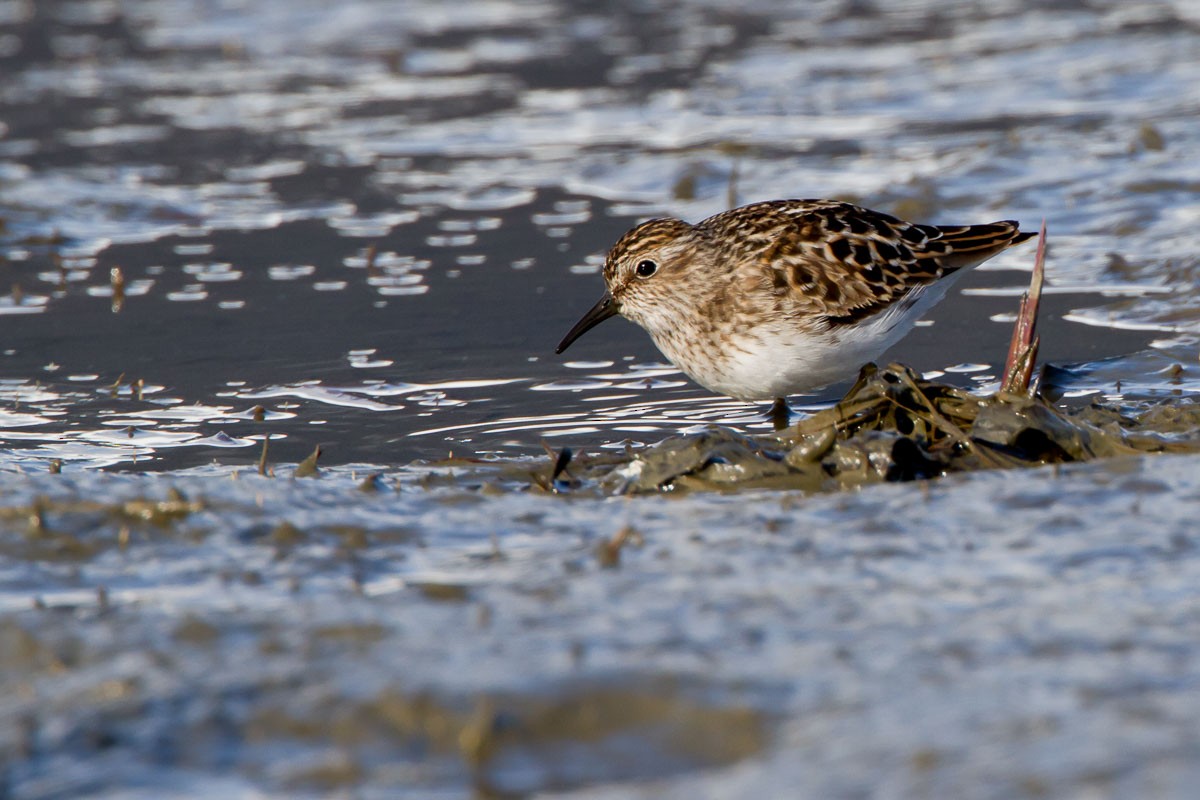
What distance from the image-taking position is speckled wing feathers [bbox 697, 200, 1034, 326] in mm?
6434

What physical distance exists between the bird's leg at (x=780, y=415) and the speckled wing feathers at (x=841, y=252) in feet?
1.79

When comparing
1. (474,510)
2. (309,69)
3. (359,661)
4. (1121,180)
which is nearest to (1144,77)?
(1121,180)

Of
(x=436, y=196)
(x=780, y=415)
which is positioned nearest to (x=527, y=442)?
(x=780, y=415)

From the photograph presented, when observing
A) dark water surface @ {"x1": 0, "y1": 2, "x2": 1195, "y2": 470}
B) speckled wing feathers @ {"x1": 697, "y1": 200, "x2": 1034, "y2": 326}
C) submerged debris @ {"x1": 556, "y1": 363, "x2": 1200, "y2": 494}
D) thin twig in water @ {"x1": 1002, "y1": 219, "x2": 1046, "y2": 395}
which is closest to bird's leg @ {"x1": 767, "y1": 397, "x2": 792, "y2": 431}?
dark water surface @ {"x1": 0, "y1": 2, "x2": 1195, "y2": 470}

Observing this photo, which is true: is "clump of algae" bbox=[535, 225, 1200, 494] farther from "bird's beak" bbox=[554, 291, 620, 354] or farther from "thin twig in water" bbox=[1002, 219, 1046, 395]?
"bird's beak" bbox=[554, 291, 620, 354]

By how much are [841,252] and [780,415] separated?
765mm

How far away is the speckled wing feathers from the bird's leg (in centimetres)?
55

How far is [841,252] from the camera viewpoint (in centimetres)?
660

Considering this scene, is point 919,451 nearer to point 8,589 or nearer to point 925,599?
point 925,599

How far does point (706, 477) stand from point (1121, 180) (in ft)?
18.9

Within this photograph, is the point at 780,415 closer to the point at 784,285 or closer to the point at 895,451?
the point at 784,285

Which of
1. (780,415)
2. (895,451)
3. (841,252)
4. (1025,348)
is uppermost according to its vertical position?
(841,252)

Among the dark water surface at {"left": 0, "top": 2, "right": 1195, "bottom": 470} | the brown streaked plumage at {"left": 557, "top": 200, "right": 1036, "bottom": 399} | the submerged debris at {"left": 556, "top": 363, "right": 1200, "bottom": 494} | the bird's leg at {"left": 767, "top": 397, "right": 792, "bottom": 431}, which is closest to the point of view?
the submerged debris at {"left": 556, "top": 363, "right": 1200, "bottom": 494}

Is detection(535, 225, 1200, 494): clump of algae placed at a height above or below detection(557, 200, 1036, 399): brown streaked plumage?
below
